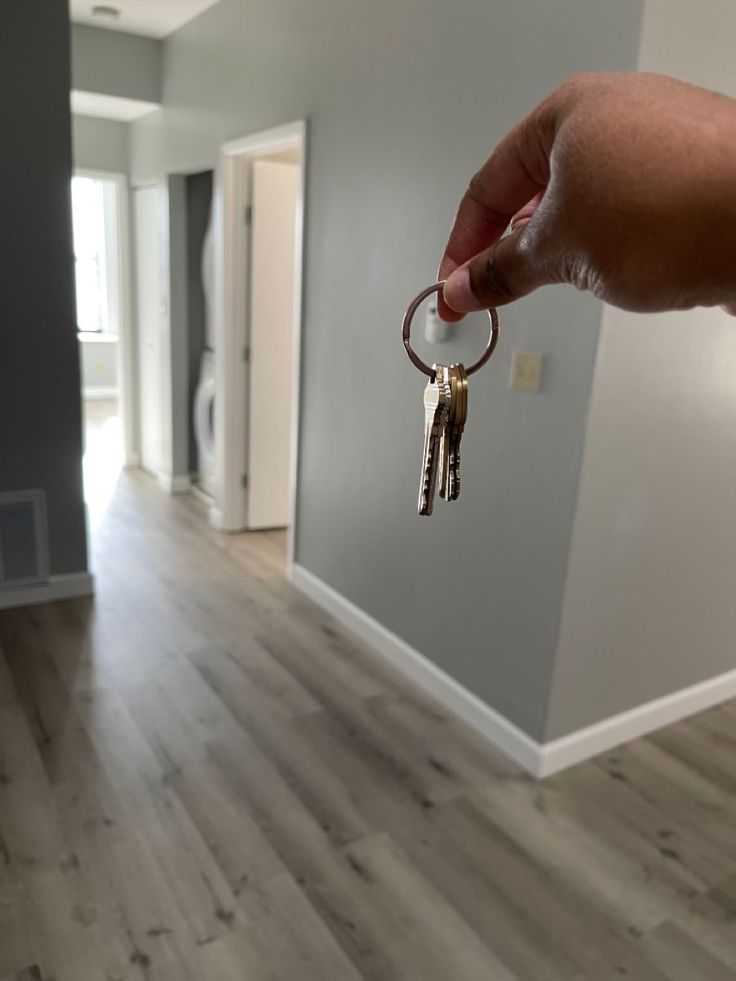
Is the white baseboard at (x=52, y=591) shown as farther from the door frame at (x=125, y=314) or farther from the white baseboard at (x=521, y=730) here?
the door frame at (x=125, y=314)

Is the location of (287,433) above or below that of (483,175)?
below

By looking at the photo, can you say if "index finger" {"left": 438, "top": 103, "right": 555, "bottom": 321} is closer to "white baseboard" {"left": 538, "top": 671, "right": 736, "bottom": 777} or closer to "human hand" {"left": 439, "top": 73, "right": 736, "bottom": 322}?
"human hand" {"left": 439, "top": 73, "right": 736, "bottom": 322}

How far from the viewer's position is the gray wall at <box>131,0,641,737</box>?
2129 millimetres

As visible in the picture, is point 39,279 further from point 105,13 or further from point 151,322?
point 151,322

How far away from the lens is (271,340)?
167 inches

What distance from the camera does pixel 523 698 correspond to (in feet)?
7.80

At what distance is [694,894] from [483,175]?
2028 millimetres

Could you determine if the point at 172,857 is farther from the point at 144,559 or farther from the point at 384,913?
the point at 144,559

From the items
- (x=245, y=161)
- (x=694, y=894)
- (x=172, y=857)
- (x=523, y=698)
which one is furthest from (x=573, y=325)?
(x=245, y=161)

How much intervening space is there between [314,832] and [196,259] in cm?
379

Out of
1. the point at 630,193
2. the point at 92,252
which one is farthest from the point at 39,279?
the point at 92,252

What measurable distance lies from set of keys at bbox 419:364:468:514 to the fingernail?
6.2 inches

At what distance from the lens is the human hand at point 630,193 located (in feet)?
1.29

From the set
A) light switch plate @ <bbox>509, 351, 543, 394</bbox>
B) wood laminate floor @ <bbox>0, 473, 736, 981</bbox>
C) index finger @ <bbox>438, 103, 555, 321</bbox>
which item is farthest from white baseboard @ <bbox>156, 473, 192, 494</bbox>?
index finger @ <bbox>438, 103, 555, 321</bbox>
